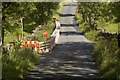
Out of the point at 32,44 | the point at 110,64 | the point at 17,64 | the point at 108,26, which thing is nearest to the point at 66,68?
the point at 110,64

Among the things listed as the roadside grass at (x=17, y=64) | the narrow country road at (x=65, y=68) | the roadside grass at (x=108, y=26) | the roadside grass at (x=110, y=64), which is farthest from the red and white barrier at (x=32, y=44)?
the roadside grass at (x=108, y=26)

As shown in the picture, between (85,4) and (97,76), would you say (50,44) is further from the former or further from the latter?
(85,4)

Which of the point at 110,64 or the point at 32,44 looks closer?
the point at 110,64

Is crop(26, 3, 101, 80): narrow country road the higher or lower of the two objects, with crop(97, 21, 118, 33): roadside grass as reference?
higher

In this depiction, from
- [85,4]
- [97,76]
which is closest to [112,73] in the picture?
[97,76]

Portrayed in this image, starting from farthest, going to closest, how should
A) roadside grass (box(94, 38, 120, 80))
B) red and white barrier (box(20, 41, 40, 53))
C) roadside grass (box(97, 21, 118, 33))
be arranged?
roadside grass (box(97, 21, 118, 33)), red and white barrier (box(20, 41, 40, 53)), roadside grass (box(94, 38, 120, 80))

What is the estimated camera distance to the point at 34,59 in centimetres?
1462

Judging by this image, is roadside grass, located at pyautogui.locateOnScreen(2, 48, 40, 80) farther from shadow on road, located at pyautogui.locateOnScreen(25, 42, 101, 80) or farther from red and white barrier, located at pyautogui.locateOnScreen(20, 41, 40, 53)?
red and white barrier, located at pyautogui.locateOnScreen(20, 41, 40, 53)

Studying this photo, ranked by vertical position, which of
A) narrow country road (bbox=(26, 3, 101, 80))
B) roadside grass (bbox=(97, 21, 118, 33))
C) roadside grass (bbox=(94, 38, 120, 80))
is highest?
roadside grass (bbox=(94, 38, 120, 80))

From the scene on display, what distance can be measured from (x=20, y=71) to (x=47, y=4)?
24.6 meters

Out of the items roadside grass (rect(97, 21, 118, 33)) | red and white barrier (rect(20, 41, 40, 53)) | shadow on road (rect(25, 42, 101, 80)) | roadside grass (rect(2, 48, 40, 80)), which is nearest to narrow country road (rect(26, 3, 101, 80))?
shadow on road (rect(25, 42, 101, 80))

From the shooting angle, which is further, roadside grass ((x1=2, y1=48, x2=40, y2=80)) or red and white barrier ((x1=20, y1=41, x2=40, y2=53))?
red and white barrier ((x1=20, y1=41, x2=40, y2=53))

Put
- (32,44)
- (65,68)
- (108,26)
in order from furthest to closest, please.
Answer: (108,26) → (32,44) → (65,68)

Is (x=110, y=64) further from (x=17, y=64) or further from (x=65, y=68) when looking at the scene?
(x=17, y=64)
